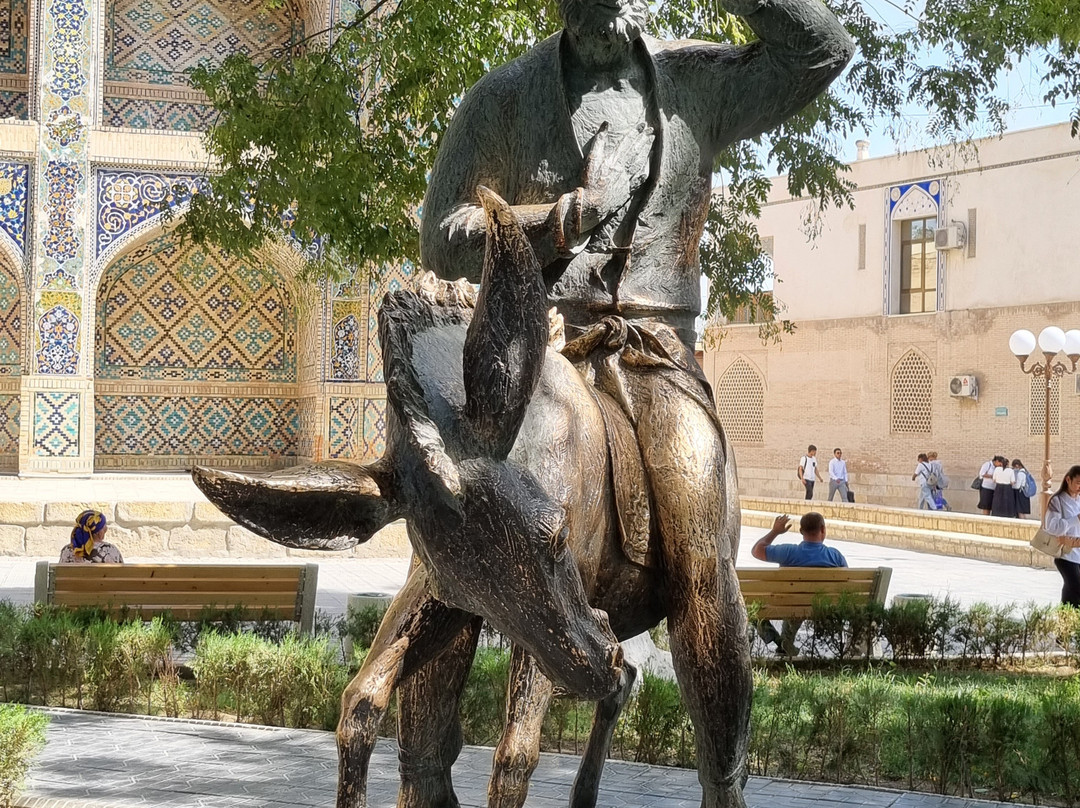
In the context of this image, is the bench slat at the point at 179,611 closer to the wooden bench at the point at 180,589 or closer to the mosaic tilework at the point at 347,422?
the wooden bench at the point at 180,589

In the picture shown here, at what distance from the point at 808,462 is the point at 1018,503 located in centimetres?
467

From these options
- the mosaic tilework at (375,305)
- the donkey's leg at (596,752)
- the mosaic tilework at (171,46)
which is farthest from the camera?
the mosaic tilework at (171,46)

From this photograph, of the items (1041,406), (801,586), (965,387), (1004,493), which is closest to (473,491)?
(801,586)

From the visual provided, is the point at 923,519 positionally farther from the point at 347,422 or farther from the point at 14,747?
the point at 14,747

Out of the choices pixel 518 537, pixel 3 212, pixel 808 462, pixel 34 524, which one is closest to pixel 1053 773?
pixel 518 537

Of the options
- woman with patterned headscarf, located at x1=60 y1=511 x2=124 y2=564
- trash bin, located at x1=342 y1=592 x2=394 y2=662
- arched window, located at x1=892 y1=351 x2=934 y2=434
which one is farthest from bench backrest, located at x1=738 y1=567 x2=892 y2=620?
arched window, located at x1=892 y1=351 x2=934 y2=434

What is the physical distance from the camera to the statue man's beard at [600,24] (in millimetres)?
2373

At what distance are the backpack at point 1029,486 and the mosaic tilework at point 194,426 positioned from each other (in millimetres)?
12476

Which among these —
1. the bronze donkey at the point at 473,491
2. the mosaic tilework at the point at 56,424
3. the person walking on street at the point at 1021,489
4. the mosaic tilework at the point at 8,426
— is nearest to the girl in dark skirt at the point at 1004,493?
the person walking on street at the point at 1021,489

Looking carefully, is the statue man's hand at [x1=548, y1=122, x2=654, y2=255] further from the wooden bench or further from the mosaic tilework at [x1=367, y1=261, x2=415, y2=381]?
the mosaic tilework at [x1=367, y1=261, x2=415, y2=381]

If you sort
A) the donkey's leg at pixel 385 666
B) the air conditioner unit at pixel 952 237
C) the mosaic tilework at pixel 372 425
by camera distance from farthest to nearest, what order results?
the air conditioner unit at pixel 952 237
the mosaic tilework at pixel 372 425
the donkey's leg at pixel 385 666

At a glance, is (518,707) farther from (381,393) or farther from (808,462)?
(808,462)

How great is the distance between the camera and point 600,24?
2.38 meters

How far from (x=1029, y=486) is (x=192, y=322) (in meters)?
14.7
